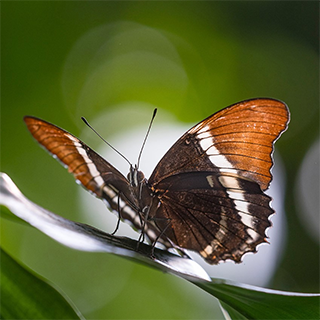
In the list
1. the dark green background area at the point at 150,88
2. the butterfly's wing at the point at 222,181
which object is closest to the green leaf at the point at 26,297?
the butterfly's wing at the point at 222,181

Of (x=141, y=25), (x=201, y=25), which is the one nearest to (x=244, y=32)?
(x=201, y=25)

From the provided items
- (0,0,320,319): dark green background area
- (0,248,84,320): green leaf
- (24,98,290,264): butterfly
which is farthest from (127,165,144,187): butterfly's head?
(0,0,320,319): dark green background area

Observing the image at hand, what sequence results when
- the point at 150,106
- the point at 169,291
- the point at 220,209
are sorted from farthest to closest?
the point at 150,106 → the point at 169,291 → the point at 220,209

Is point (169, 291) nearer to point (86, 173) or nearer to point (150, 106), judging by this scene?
point (150, 106)

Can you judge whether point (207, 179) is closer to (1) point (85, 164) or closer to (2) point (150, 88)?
(1) point (85, 164)

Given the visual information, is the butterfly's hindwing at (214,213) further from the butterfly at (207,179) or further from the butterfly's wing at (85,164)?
the butterfly's wing at (85,164)

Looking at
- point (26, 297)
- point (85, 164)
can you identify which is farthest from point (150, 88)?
point (26, 297)
